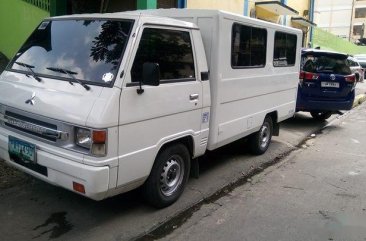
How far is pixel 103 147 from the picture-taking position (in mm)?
3523

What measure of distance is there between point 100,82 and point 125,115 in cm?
39

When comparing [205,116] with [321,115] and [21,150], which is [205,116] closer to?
[21,150]

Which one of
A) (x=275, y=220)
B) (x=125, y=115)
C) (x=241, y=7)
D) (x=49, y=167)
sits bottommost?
(x=275, y=220)

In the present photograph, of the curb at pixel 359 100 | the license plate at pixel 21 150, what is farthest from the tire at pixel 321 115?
the license plate at pixel 21 150

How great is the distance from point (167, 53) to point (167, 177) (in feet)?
4.53

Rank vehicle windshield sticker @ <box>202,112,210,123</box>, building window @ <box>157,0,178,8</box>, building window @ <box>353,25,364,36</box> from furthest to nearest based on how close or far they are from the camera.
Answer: building window @ <box>353,25,364,36</box> → building window @ <box>157,0,178,8</box> → vehicle windshield sticker @ <box>202,112,210,123</box>

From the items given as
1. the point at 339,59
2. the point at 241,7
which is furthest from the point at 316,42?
the point at 339,59

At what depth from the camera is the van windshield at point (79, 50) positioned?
3.84 metres

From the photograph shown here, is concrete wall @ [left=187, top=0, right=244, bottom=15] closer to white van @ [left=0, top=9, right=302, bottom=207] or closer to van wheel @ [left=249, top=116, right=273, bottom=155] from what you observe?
van wheel @ [left=249, top=116, right=273, bottom=155]

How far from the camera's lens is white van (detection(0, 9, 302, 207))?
3.59m

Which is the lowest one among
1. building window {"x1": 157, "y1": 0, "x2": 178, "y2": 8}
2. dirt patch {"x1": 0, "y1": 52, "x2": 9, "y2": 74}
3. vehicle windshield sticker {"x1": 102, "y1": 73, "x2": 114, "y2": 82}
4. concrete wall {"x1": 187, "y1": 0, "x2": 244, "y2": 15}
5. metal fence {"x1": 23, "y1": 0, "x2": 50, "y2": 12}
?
vehicle windshield sticker {"x1": 102, "y1": 73, "x2": 114, "y2": 82}

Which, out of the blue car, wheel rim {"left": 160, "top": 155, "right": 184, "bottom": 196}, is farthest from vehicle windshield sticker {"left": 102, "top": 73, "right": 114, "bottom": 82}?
the blue car

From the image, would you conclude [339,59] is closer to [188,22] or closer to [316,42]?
[188,22]

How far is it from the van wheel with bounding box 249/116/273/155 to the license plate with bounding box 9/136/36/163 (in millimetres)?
3868
